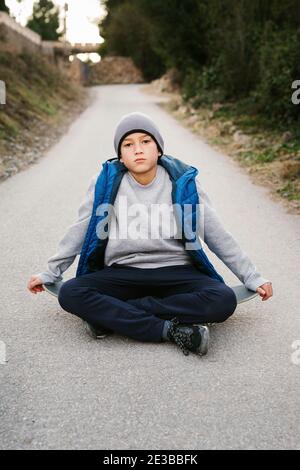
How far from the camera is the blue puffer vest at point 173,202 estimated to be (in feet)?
11.6

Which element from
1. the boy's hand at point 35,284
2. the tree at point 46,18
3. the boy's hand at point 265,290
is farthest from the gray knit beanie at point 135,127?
the tree at point 46,18

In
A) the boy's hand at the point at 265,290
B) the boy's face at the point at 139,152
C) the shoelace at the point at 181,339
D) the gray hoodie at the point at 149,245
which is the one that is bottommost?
the shoelace at the point at 181,339

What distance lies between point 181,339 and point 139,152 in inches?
43.8

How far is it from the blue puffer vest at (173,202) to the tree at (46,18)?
57.9 m

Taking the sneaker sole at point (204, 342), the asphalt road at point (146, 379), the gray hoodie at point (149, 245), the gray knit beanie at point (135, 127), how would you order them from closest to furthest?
the asphalt road at point (146, 379)
the sneaker sole at point (204, 342)
the gray knit beanie at point (135, 127)
the gray hoodie at point (149, 245)

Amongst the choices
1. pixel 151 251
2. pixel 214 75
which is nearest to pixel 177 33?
pixel 214 75

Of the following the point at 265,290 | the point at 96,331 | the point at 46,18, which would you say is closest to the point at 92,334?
the point at 96,331

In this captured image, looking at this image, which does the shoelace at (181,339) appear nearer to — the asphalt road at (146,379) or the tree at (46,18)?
the asphalt road at (146,379)

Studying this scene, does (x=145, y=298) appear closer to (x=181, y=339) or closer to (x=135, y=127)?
(x=181, y=339)

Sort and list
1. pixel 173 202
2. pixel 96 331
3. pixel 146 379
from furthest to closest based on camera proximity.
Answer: pixel 173 202
pixel 96 331
pixel 146 379

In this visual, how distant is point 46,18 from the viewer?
208 feet

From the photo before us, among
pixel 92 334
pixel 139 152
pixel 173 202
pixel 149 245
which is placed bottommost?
pixel 92 334

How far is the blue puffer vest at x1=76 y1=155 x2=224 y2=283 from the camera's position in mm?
3541
